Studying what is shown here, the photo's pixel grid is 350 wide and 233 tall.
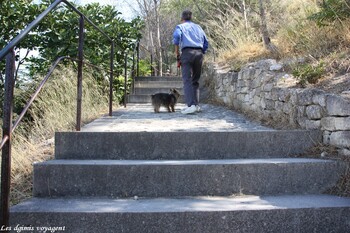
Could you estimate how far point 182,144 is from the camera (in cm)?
321

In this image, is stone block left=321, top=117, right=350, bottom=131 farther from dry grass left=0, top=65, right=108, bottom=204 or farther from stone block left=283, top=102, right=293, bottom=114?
dry grass left=0, top=65, right=108, bottom=204

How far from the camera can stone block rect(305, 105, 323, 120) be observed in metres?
3.26

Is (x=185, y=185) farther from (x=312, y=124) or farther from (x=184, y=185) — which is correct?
(x=312, y=124)

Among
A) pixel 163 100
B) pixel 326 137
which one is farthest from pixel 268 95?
pixel 163 100

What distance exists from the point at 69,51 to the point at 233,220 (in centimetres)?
526

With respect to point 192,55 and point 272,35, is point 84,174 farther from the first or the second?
point 272,35

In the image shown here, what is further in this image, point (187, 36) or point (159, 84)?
point (159, 84)

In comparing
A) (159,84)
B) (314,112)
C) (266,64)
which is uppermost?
(266,64)

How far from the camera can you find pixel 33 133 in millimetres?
4172

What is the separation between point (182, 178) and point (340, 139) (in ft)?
4.56

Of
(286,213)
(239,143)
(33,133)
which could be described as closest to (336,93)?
(239,143)

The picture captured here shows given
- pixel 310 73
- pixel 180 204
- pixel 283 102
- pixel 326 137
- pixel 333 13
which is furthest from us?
pixel 333 13

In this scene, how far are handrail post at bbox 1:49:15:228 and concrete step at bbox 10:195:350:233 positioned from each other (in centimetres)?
17

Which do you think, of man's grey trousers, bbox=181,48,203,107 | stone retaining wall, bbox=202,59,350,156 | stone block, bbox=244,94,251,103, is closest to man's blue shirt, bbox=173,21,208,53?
man's grey trousers, bbox=181,48,203,107
